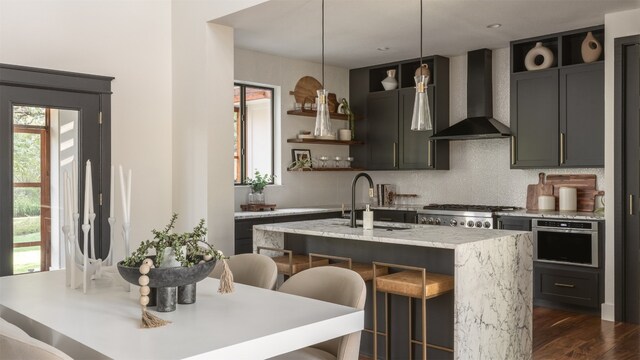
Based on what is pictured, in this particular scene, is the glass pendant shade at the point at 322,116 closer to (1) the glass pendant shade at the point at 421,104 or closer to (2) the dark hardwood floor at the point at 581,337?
(1) the glass pendant shade at the point at 421,104

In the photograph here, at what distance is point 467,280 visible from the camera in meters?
3.09

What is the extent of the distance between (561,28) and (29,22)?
4705 millimetres

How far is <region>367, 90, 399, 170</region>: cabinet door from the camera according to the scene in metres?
6.83

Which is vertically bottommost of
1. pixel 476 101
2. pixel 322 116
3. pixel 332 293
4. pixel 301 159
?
pixel 332 293

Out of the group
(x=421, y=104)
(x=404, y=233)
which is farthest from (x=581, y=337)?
(x=421, y=104)

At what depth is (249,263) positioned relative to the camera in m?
2.86

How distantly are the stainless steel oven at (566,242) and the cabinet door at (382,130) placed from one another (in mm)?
2099

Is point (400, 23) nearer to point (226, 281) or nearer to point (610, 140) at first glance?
point (610, 140)

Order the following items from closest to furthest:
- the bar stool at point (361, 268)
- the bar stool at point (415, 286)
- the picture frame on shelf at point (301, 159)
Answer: the bar stool at point (415, 286)
the bar stool at point (361, 268)
the picture frame on shelf at point (301, 159)

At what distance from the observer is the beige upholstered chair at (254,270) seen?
8.87 ft

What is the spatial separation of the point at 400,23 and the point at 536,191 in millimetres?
2366

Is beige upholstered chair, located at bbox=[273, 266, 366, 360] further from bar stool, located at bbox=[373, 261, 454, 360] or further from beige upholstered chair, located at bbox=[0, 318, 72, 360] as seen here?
beige upholstered chair, located at bbox=[0, 318, 72, 360]

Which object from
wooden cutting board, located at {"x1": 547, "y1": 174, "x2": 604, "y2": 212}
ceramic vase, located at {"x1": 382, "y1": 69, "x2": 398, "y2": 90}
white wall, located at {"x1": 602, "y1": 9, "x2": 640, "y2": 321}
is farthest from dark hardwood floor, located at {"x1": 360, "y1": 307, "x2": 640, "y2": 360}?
ceramic vase, located at {"x1": 382, "y1": 69, "x2": 398, "y2": 90}

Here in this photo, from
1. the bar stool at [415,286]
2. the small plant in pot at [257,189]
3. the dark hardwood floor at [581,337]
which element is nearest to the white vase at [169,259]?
the bar stool at [415,286]
